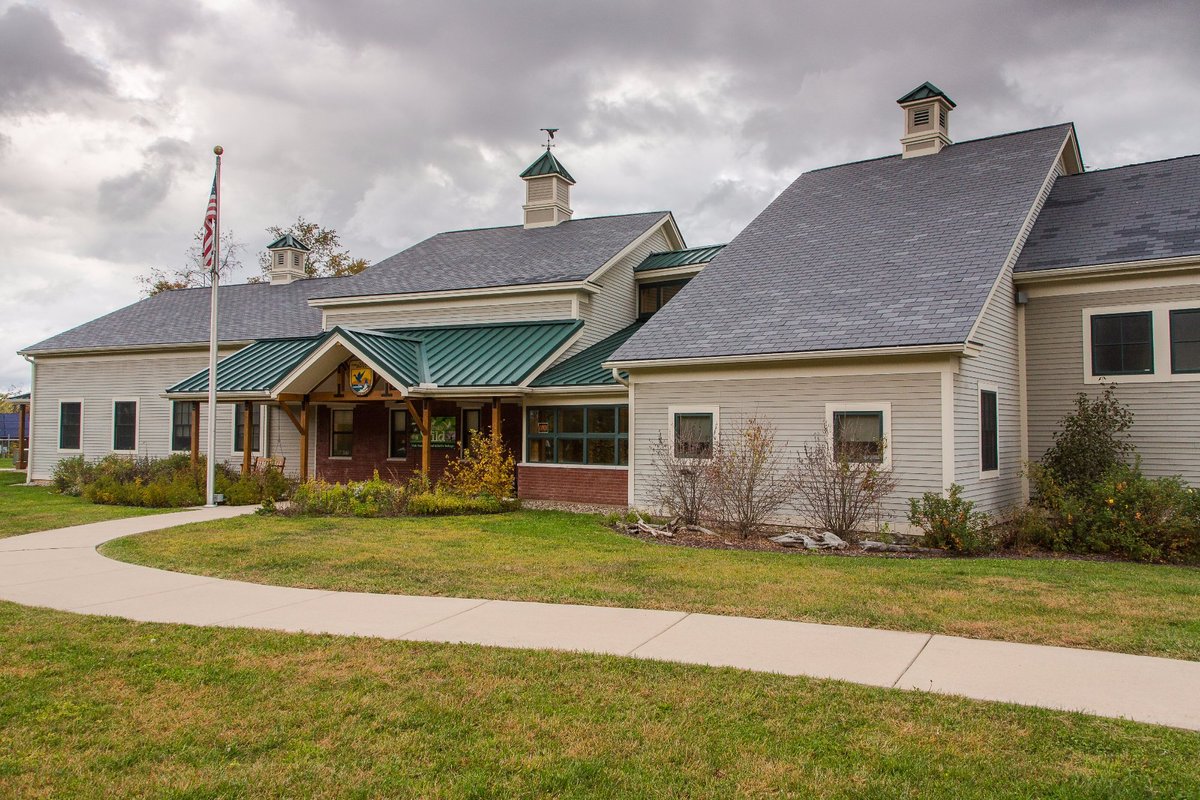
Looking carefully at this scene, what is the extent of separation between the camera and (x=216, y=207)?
61.9 ft

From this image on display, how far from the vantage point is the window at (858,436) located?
1391 cm

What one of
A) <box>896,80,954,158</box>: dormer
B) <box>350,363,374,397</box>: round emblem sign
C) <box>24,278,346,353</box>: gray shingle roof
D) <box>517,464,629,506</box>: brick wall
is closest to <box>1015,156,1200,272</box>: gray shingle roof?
<box>896,80,954,158</box>: dormer

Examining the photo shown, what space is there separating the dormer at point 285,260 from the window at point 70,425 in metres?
7.59

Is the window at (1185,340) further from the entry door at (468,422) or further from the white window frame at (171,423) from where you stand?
the white window frame at (171,423)

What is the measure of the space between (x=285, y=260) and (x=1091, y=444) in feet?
87.7

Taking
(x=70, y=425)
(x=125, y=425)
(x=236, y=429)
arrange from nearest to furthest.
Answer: (x=236, y=429)
(x=125, y=425)
(x=70, y=425)

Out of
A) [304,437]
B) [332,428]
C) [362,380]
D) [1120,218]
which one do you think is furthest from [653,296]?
[1120,218]

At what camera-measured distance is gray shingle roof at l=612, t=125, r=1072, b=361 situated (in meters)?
14.4

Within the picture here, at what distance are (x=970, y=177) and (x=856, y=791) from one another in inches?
661

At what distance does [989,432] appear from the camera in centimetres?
1474

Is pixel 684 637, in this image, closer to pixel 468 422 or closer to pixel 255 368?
pixel 468 422

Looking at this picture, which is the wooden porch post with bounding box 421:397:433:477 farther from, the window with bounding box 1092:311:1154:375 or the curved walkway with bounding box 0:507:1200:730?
the window with bounding box 1092:311:1154:375

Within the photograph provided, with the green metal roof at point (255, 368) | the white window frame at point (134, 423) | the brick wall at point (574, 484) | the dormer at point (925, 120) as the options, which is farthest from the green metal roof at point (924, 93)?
the white window frame at point (134, 423)

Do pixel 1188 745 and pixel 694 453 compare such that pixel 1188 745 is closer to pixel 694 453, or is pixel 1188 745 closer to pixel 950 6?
pixel 694 453
